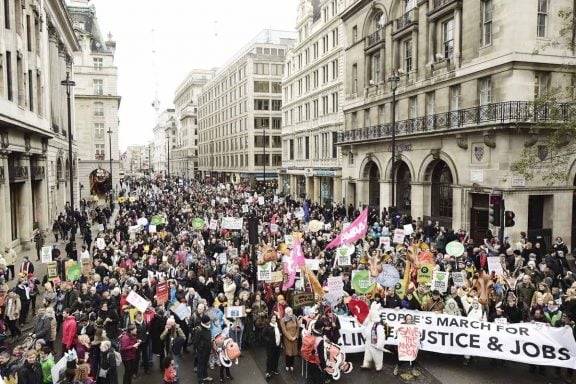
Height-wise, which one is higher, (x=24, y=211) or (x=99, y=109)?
(x=99, y=109)

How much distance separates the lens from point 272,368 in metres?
11.1

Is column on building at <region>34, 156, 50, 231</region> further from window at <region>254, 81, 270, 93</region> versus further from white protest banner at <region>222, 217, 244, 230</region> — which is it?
window at <region>254, 81, 270, 93</region>

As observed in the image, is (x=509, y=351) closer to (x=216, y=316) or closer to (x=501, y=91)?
(x=216, y=316)

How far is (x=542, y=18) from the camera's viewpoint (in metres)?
23.9

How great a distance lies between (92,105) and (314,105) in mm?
30937

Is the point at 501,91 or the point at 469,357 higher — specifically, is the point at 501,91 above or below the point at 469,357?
above

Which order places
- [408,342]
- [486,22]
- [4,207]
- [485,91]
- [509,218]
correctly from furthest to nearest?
[485,91]
[486,22]
[4,207]
[509,218]
[408,342]

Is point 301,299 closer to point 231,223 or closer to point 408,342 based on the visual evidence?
point 408,342

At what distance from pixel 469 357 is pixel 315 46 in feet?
150

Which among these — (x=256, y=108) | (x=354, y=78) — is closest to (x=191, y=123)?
(x=256, y=108)

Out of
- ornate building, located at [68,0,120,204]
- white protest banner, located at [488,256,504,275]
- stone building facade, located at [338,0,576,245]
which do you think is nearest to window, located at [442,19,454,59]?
stone building facade, located at [338,0,576,245]

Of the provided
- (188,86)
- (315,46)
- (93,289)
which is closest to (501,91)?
(93,289)

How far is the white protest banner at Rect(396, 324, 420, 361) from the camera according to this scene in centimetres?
1062

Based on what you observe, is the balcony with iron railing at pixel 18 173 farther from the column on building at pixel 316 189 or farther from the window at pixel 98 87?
the window at pixel 98 87
